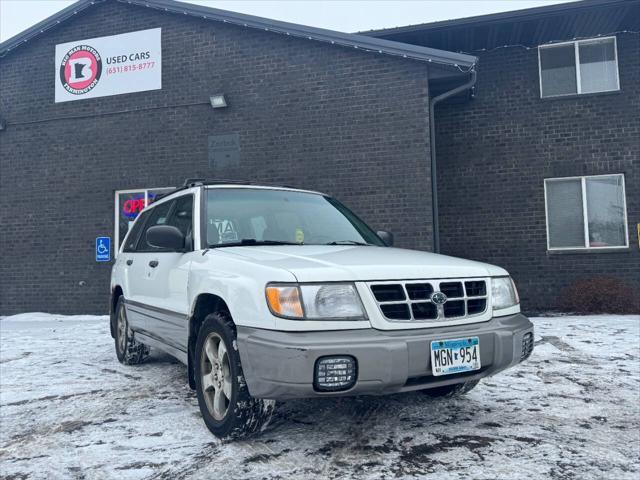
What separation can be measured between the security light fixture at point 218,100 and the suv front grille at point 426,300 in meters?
7.94

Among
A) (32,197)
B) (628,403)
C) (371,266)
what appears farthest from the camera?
(32,197)

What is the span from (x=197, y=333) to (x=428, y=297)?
1.61 meters

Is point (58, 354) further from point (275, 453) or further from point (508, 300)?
point (508, 300)

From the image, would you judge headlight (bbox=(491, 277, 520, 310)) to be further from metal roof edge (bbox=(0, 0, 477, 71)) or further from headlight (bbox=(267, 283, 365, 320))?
metal roof edge (bbox=(0, 0, 477, 71))

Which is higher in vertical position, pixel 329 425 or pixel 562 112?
pixel 562 112

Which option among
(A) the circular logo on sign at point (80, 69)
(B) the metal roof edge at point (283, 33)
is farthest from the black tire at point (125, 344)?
(A) the circular logo on sign at point (80, 69)

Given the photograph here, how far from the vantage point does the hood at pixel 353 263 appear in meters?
2.77

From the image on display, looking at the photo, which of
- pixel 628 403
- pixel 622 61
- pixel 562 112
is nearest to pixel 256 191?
pixel 628 403

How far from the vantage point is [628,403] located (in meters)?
3.84

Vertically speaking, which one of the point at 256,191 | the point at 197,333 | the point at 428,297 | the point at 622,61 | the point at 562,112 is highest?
the point at 622,61

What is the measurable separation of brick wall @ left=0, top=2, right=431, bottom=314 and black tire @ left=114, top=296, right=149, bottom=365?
4.83 meters

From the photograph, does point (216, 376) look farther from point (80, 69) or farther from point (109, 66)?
point (80, 69)

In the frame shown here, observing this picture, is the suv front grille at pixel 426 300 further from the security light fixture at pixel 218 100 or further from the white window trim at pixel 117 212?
the white window trim at pixel 117 212

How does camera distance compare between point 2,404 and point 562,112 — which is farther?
point 562,112
